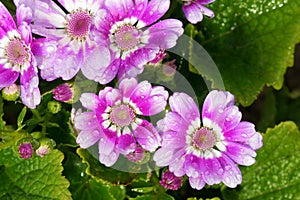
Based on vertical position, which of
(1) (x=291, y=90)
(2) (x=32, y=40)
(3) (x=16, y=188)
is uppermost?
(2) (x=32, y=40)

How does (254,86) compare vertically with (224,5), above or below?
below

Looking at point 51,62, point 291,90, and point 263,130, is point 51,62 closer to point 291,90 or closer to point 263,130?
point 263,130

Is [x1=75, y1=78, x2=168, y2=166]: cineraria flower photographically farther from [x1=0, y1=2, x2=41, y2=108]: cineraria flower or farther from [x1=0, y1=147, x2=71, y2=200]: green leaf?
[x1=0, y1=147, x2=71, y2=200]: green leaf

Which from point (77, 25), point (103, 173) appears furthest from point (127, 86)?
point (103, 173)

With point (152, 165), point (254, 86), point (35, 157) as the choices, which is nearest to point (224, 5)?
point (254, 86)

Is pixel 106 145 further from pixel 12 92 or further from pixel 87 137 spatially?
pixel 12 92

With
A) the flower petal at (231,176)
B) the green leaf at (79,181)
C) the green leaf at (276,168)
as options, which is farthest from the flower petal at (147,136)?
the green leaf at (276,168)

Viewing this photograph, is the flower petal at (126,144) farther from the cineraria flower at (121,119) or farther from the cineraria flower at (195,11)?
the cineraria flower at (195,11)
